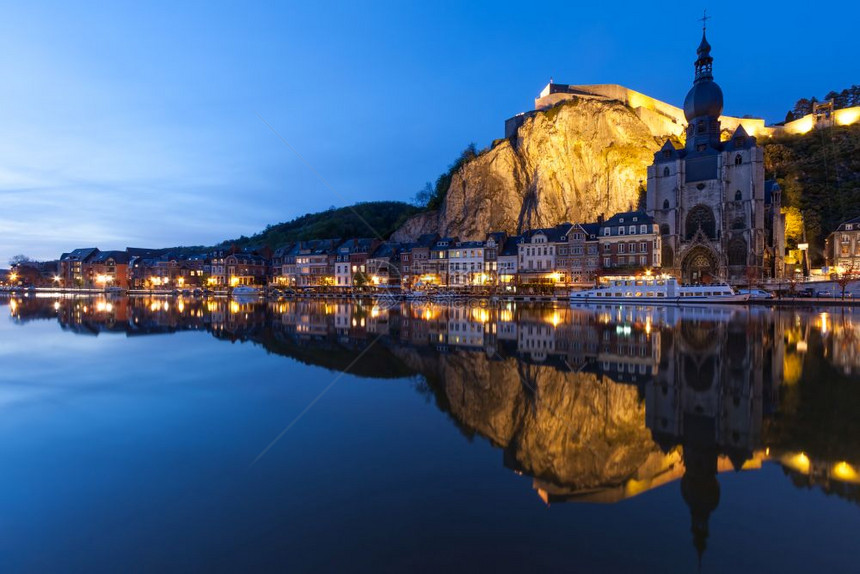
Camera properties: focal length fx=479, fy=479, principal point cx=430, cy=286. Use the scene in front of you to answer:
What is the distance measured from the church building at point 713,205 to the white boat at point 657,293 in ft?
39.6

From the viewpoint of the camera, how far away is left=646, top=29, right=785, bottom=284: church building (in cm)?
6072

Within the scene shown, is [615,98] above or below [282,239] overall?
above

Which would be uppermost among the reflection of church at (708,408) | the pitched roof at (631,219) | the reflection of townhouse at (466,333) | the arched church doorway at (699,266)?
the pitched roof at (631,219)

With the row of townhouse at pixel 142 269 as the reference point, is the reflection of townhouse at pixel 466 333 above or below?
below

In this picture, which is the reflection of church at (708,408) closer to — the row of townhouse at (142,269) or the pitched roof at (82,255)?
the row of townhouse at (142,269)

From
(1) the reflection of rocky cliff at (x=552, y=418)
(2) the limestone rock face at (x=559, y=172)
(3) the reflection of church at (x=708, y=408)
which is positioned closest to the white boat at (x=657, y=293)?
(2) the limestone rock face at (x=559, y=172)

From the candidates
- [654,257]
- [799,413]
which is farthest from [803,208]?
[799,413]

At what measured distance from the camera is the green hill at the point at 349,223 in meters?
115

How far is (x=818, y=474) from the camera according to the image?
238 inches

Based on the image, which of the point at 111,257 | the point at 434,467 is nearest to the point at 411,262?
the point at 434,467

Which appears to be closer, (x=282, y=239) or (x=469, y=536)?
(x=469, y=536)

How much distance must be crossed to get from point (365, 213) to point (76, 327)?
10258cm

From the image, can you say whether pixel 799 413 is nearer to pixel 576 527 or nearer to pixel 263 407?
pixel 576 527

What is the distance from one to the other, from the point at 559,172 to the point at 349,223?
60579 millimetres
